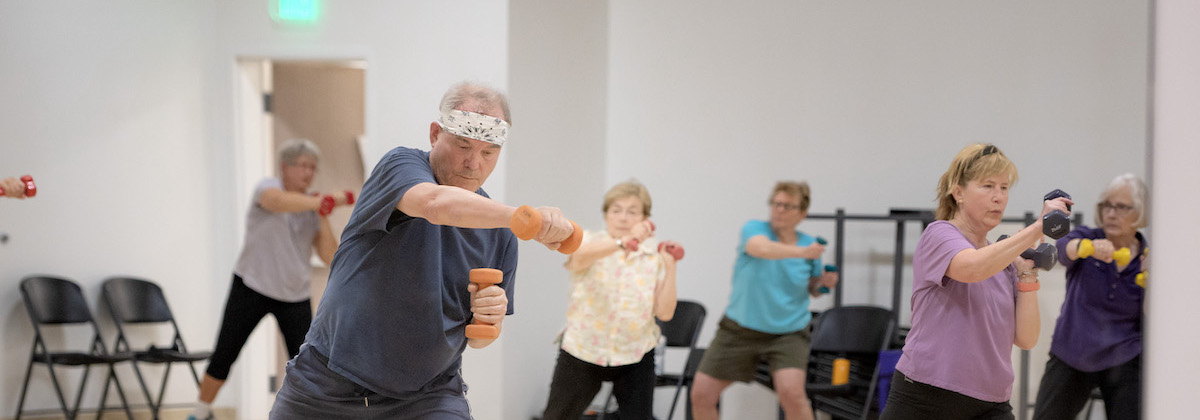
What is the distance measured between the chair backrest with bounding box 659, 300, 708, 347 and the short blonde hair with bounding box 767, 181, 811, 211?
62 cm

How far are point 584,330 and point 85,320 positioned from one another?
248 cm

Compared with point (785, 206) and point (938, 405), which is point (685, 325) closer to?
point (785, 206)

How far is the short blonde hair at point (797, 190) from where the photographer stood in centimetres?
386

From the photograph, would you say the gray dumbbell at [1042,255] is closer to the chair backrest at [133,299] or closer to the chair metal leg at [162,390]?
the chair backrest at [133,299]

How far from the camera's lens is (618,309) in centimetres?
332

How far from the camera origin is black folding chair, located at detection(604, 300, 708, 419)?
3.82 m

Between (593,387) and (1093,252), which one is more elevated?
(1093,252)

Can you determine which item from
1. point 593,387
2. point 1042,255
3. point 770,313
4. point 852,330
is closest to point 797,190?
point 770,313

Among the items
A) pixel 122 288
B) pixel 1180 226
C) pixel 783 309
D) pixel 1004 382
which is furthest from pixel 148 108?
pixel 1180 226

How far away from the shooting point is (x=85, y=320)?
13.7 feet

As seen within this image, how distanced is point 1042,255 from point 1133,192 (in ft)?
2.03

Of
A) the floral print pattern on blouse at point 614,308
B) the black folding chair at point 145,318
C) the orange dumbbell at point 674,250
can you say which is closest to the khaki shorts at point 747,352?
the floral print pattern on blouse at point 614,308

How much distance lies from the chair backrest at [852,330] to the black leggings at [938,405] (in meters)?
1.32

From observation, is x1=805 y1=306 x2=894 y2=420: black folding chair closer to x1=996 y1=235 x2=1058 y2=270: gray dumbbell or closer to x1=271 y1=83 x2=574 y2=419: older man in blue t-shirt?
x1=996 y1=235 x2=1058 y2=270: gray dumbbell
